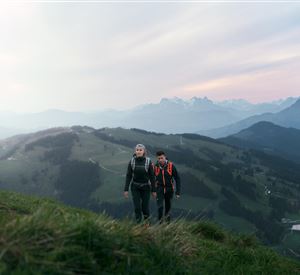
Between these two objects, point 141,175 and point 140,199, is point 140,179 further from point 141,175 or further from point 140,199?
point 140,199

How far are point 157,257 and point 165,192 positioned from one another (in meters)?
11.1

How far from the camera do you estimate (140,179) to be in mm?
15977

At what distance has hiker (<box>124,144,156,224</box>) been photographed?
15.8 meters

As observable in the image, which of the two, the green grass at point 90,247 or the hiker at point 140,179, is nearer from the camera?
the green grass at point 90,247

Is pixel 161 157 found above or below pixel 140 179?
above

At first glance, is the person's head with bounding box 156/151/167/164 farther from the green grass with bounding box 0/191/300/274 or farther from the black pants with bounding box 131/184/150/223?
the green grass with bounding box 0/191/300/274

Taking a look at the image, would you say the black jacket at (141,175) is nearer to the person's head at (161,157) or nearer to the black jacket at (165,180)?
the person's head at (161,157)

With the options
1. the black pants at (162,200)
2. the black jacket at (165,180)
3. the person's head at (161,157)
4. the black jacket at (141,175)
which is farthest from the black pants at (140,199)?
the person's head at (161,157)

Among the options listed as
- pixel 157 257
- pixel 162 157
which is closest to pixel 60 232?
pixel 157 257

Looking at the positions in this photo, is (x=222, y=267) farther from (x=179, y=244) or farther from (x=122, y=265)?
(x=122, y=265)

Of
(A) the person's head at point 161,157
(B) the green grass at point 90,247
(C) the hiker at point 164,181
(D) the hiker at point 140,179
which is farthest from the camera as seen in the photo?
(C) the hiker at point 164,181

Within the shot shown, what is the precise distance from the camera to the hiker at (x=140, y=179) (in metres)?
15.8

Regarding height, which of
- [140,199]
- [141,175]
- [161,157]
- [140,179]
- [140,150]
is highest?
[140,150]

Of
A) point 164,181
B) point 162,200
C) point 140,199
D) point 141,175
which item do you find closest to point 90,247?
point 141,175
